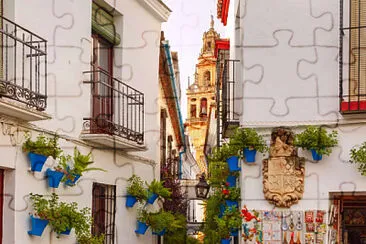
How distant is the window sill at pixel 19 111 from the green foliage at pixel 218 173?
2.29 metres

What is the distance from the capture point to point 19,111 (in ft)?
Result: 24.3

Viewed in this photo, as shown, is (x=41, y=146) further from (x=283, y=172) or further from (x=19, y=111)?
(x=283, y=172)

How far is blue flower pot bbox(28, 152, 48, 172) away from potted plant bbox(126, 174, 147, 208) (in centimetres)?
305

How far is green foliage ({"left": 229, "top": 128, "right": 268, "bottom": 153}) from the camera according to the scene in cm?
848

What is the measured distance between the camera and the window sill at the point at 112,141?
9.60 metres

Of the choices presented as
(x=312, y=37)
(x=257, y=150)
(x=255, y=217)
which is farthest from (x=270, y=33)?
(x=255, y=217)

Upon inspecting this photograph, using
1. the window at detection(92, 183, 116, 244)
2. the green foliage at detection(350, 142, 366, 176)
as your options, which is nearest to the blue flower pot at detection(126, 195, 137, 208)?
the window at detection(92, 183, 116, 244)

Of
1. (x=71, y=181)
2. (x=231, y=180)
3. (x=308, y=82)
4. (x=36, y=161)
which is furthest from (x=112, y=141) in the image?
(x=308, y=82)

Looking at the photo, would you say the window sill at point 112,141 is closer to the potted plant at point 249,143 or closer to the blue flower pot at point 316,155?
the potted plant at point 249,143

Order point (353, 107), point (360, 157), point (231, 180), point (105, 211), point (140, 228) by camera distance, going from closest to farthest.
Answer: point (360, 157) → point (353, 107) → point (231, 180) → point (105, 211) → point (140, 228)

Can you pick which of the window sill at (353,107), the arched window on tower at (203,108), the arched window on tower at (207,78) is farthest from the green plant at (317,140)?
the arched window on tower at (203,108)

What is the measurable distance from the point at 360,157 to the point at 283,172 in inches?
29.2

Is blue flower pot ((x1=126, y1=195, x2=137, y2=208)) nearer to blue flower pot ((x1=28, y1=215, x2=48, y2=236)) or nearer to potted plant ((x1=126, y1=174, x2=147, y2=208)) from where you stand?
potted plant ((x1=126, y1=174, x2=147, y2=208))

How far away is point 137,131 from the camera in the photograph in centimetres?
1136
